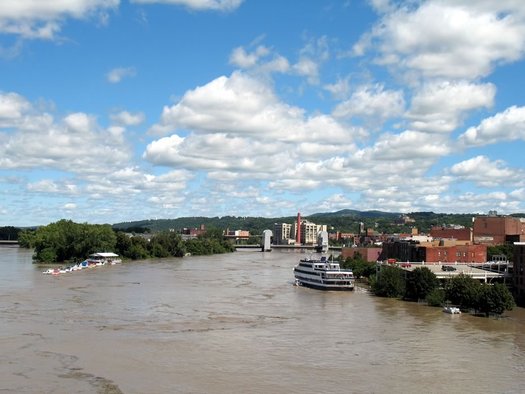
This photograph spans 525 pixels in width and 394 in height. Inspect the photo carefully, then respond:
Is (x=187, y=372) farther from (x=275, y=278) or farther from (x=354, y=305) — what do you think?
(x=275, y=278)

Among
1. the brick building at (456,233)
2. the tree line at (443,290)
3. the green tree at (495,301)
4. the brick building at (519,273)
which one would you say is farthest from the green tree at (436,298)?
the brick building at (456,233)

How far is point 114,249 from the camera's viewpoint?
446 ft

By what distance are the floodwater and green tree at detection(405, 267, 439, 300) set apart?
2643 mm

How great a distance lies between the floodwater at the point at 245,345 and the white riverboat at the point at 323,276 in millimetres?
6720

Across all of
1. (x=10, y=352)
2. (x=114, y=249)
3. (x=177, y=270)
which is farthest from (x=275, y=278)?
(x=10, y=352)

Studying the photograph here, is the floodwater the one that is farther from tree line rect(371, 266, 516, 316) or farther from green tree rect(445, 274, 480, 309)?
green tree rect(445, 274, 480, 309)

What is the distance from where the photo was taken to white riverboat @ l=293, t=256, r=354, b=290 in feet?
257

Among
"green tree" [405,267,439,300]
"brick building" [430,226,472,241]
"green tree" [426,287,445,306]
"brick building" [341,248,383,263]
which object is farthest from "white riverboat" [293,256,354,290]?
"brick building" [430,226,472,241]

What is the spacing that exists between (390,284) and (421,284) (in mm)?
4614

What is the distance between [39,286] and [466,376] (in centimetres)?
5527

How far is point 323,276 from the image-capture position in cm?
7969

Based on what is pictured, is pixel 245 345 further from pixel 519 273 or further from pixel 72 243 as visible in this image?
pixel 72 243

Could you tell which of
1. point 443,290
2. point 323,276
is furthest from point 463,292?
point 323,276

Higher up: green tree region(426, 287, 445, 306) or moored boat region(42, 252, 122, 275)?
moored boat region(42, 252, 122, 275)
